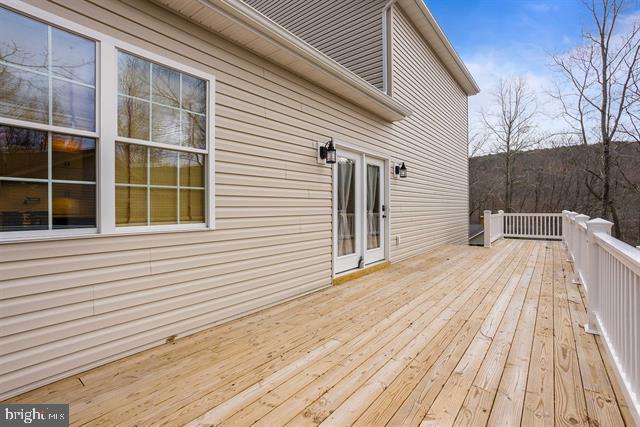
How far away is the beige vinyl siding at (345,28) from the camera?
6.09m

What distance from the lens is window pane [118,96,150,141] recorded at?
2.40 metres

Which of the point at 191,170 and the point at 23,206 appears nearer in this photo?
the point at 23,206

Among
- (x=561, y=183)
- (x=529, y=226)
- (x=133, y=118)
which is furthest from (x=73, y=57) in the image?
(x=561, y=183)

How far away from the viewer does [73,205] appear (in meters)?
2.18

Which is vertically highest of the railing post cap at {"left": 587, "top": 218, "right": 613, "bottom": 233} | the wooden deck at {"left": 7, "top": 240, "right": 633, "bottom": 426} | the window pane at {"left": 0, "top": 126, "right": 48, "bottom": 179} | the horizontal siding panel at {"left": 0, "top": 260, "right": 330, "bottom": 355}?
the window pane at {"left": 0, "top": 126, "right": 48, "bottom": 179}

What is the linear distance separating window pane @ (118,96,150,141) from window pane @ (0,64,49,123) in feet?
1.42

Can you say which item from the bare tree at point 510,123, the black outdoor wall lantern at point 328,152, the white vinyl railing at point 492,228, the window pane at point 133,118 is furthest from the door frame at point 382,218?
the bare tree at point 510,123

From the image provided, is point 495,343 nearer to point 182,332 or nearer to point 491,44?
point 182,332

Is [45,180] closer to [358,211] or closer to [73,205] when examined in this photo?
[73,205]

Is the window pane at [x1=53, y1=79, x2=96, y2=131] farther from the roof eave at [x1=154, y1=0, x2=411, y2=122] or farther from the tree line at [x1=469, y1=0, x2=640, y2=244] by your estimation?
the tree line at [x1=469, y1=0, x2=640, y2=244]

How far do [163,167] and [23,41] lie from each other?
1099mm

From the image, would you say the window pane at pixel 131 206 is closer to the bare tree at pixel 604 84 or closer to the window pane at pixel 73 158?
the window pane at pixel 73 158

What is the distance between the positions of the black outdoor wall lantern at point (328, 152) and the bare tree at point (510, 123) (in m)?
13.5

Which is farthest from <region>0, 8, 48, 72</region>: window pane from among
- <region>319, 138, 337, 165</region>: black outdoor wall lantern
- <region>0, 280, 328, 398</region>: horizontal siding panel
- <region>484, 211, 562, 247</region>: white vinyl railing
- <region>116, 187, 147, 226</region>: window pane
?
<region>484, 211, 562, 247</region>: white vinyl railing
